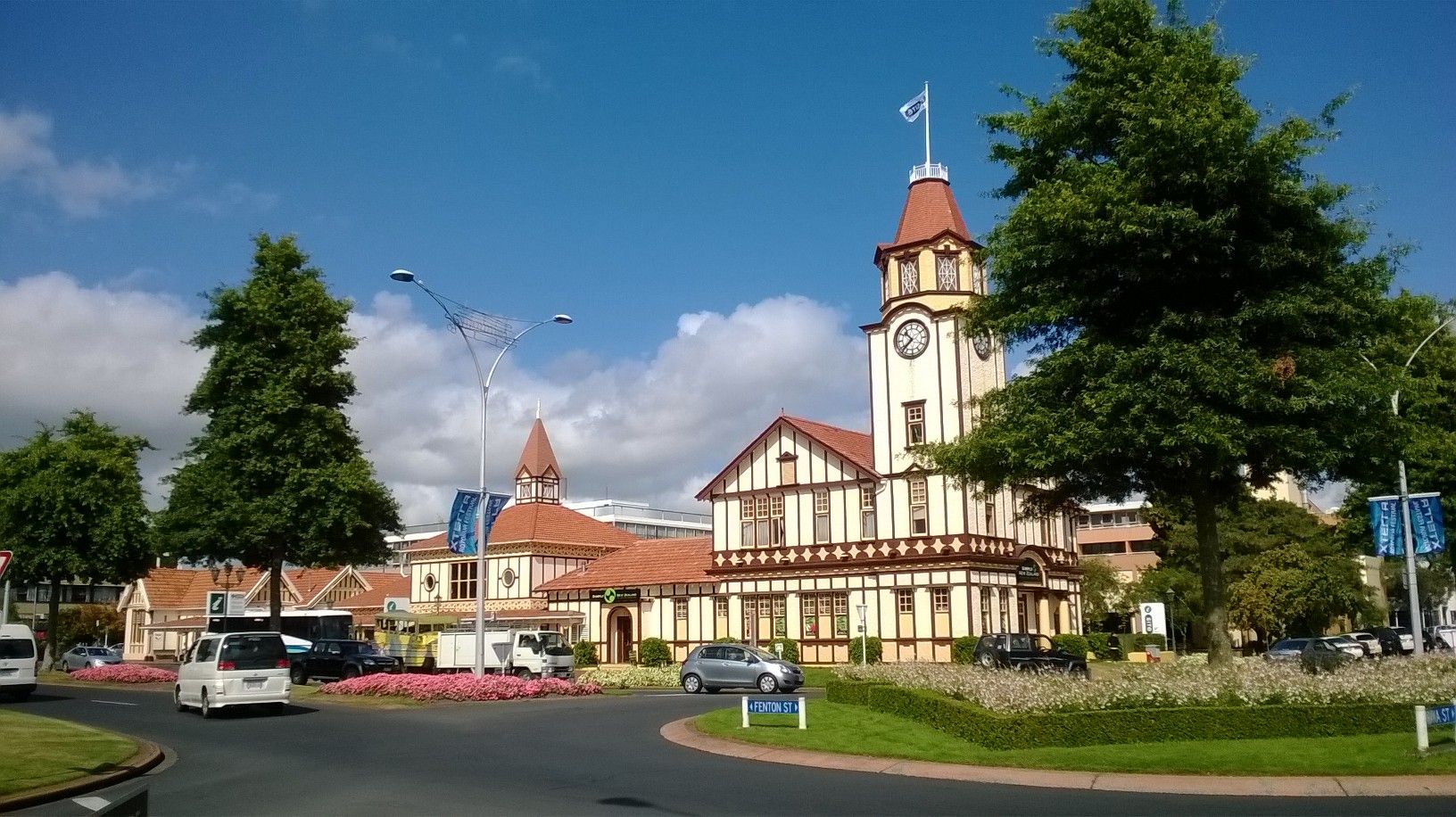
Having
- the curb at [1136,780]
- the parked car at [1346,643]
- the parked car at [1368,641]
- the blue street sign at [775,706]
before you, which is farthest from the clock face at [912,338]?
the curb at [1136,780]

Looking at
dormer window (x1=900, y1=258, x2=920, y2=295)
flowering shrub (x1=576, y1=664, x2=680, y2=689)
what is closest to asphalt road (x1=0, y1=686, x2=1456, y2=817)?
flowering shrub (x1=576, y1=664, x2=680, y2=689)

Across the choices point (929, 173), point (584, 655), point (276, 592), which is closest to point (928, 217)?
point (929, 173)

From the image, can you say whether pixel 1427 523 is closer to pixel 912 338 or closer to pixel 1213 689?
pixel 1213 689

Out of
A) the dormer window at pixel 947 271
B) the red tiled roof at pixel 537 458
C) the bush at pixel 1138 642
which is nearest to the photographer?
the dormer window at pixel 947 271

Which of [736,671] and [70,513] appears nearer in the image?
[736,671]

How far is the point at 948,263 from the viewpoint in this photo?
4834cm

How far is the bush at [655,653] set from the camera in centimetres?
5275

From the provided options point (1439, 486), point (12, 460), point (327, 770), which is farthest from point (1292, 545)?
point (12, 460)

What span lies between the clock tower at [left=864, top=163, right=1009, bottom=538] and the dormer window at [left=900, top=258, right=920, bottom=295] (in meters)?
0.04

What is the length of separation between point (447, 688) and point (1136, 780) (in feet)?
59.9

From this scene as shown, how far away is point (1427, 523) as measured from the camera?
91.4 feet

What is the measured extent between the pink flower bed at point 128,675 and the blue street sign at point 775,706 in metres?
25.9

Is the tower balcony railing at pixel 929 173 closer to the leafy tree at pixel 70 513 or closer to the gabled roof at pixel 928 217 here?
the gabled roof at pixel 928 217

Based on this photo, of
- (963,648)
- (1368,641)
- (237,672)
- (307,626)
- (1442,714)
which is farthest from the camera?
(307,626)
